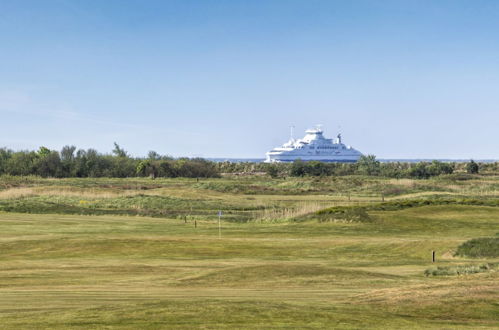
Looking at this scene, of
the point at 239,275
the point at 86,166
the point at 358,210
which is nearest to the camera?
the point at 239,275

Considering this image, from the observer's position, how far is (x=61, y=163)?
13888 cm

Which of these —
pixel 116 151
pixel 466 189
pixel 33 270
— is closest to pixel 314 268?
pixel 33 270

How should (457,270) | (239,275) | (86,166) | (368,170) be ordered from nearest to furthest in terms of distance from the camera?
(239,275) → (457,270) → (86,166) → (368,170)

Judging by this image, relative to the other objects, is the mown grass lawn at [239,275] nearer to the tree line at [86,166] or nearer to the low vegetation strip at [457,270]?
the low vegetation strip at [457,270]

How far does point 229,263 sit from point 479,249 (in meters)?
13.1

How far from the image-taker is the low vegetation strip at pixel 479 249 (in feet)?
137

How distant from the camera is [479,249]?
4209 centimetres

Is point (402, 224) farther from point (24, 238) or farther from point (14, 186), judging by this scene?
point (14, 186)

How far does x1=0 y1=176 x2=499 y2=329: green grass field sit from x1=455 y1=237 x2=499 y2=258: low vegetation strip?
0.18 m

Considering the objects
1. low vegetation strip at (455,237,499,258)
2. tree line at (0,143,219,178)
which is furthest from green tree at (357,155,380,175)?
low vegetation strip at (455,237,499,258)

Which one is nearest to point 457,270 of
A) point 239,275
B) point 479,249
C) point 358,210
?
point 239,275

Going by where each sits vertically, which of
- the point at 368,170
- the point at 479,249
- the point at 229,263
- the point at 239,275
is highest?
the point at 368,170

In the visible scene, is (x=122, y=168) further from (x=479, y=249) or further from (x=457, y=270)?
(x=457, y=270)

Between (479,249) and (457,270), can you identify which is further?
(479,249)
